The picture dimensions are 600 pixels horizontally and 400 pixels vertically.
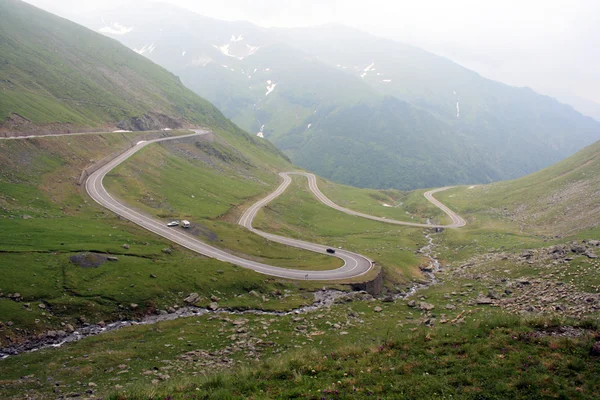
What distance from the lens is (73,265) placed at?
149ft

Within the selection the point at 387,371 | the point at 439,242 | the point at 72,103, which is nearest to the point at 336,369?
the point at 387,371

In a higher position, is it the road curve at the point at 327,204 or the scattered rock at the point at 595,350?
the scattered rock at the point at 595,350

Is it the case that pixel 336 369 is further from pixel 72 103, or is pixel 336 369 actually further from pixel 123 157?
pixel 72 103

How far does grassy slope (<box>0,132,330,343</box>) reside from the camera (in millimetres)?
37938

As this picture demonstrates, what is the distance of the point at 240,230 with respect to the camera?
84500mm

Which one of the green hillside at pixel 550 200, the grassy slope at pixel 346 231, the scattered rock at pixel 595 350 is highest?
the green hillside at pixel 550 200

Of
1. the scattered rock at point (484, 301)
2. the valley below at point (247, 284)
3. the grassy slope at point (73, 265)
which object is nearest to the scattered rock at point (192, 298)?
the valley below at point (247, 284)

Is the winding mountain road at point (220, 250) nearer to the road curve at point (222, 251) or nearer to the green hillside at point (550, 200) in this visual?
the road curve at point (222, 251)

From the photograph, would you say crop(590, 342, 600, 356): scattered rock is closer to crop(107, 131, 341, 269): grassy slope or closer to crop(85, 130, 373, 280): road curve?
crop(85, 130, 373, 280): road curve

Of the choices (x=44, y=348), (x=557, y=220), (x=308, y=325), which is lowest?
(x=44, y=348)

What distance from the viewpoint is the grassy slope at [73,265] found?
3794 cm

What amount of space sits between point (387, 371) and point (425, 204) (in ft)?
558

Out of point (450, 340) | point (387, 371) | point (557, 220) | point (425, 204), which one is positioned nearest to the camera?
point (387, 371)

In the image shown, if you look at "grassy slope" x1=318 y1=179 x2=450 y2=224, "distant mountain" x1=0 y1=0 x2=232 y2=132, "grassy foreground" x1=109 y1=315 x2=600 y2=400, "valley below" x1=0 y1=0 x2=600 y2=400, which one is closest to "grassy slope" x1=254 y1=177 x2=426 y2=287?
"valley below" x1=0 y1=0 x2=600 y2=400
